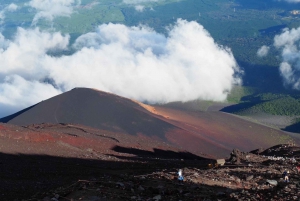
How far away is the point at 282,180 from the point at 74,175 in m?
9.78

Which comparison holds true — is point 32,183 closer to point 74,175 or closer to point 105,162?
point 74,175

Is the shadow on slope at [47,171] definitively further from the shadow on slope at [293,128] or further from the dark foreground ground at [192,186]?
the shadow on slope at [293,128]

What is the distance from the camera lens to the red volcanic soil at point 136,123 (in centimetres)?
4853

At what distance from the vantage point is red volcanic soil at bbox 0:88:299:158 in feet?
159

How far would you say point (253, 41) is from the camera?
572 feet

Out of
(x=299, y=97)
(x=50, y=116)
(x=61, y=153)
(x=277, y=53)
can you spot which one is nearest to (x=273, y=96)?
(x=299, y=97)

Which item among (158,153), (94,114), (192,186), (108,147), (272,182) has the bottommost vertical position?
(192,186)

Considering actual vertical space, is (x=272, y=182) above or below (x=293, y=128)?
below

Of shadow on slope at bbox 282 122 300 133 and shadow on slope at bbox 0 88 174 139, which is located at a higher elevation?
shadow on slope at bbox 282 122 300 133

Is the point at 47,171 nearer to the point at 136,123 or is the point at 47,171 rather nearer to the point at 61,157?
the point at 61,157

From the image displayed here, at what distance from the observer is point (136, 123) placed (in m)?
50.8

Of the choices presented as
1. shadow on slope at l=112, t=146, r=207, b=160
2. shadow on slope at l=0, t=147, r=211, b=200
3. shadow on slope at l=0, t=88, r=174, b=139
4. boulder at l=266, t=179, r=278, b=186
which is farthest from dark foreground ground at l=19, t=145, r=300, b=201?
shadow on slope at l=0, t=88, r=174, b=139

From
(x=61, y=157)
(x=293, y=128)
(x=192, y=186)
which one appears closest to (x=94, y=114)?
(x=61, y=157)

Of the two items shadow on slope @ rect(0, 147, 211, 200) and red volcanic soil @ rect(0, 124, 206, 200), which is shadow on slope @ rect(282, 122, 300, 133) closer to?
red volcanic soil @ rect(0, 124, 206, 200)
